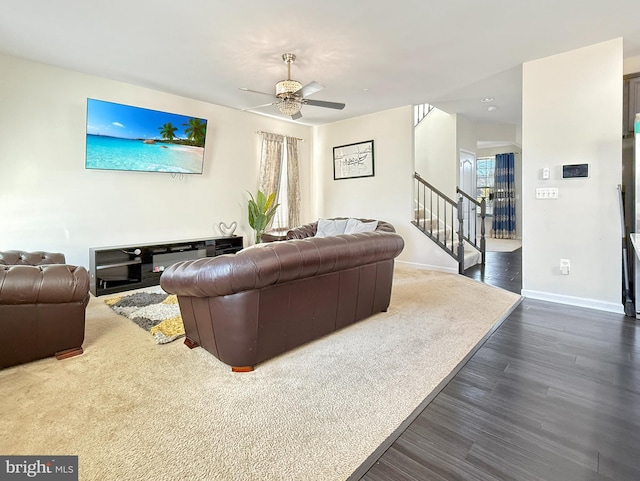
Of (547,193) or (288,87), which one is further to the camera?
(547,193)

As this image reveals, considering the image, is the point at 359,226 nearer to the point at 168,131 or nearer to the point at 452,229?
the point at 452,229

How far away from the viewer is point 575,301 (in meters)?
3.46

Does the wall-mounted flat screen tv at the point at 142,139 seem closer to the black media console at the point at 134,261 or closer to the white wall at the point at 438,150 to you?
the black media console at the point at 134,261

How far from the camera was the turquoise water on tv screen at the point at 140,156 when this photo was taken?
4012 mm

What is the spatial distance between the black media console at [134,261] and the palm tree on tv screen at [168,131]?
4.84ft

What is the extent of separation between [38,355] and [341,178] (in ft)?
17.2

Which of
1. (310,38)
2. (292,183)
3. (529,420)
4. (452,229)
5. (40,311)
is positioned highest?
(310,38)

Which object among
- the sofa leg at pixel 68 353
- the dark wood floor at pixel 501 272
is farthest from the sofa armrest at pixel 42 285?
the dark wood floor at pixel 501 272

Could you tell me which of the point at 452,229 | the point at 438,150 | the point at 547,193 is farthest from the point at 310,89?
the point at 438,150

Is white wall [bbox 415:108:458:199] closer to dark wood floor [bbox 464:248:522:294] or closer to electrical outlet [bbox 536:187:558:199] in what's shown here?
dark wood floor [bbox 464:248:522:294]

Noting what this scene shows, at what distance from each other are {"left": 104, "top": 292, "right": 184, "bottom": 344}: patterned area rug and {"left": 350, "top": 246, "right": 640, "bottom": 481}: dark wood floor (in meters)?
2.02

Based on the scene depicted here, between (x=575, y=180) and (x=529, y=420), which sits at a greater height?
(x=575, y=180)

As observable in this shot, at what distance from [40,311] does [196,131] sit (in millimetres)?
3309

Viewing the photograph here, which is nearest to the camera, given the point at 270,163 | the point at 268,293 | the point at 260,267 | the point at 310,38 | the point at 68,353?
the point at 260,267
